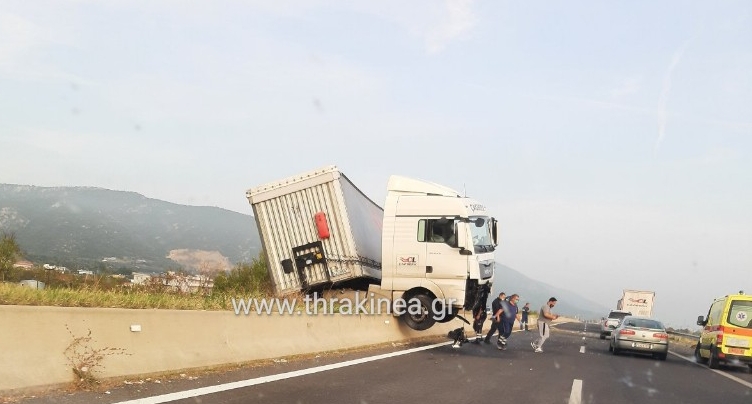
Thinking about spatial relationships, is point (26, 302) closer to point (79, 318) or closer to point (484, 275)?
point (79, 318)

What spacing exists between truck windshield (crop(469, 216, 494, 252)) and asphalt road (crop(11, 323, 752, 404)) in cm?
279

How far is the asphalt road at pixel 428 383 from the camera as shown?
7.86m

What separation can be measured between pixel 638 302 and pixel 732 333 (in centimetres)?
3235

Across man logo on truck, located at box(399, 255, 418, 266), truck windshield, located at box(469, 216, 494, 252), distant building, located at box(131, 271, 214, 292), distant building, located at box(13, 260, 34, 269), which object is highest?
truck windshield, located at box(469, 216, 494, 252)

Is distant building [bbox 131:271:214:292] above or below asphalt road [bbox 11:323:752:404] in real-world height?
above

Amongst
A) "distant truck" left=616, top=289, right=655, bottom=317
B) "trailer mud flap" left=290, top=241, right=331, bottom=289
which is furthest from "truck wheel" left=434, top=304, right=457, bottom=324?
"distant truck" left=616, top=289, right=655, bottom=317

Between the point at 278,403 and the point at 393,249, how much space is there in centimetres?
1052

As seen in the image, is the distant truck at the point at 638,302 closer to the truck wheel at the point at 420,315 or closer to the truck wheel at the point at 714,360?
the truck wheel at the point at 714,360

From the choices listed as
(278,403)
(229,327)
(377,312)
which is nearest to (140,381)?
(278,403)

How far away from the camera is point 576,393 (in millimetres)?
10328

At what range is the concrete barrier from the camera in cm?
669

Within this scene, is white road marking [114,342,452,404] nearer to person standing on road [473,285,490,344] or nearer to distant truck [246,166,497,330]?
distant truck [246,166,497,330]

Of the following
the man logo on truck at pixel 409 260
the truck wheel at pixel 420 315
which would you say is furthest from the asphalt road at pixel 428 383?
the man logo on truck at pixel 409 260

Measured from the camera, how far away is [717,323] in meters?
19.8
